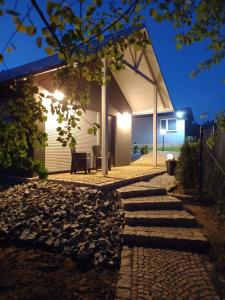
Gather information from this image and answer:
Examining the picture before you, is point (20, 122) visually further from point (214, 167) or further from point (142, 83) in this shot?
point (142, 83)

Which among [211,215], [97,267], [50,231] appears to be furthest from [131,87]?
[97,267]

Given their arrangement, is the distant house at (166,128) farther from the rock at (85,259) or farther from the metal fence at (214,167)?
the rock at (85,259)

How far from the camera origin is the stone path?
298cm

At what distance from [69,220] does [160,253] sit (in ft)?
6.37

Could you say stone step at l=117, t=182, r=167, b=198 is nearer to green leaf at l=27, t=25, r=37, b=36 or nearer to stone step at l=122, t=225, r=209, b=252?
stone step at l=122, t=225, r=209, b=252

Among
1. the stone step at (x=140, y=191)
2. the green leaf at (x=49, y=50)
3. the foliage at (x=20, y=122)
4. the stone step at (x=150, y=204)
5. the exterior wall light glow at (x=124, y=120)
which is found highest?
the exterior wall light glow at (x=124, y=120)

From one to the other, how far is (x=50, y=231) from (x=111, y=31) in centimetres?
375

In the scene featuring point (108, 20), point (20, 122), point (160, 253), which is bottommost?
point (160, 253)

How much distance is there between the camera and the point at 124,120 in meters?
12.5

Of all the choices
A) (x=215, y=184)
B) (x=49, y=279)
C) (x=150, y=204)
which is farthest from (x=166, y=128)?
(x=49, y=279)

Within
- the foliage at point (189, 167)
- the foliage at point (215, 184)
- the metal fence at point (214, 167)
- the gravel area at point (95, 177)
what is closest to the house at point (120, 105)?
the gravel area at point (95, 177)

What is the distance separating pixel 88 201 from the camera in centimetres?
564

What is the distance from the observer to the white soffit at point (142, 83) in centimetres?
994

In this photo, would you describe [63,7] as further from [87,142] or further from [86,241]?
[87,142]
